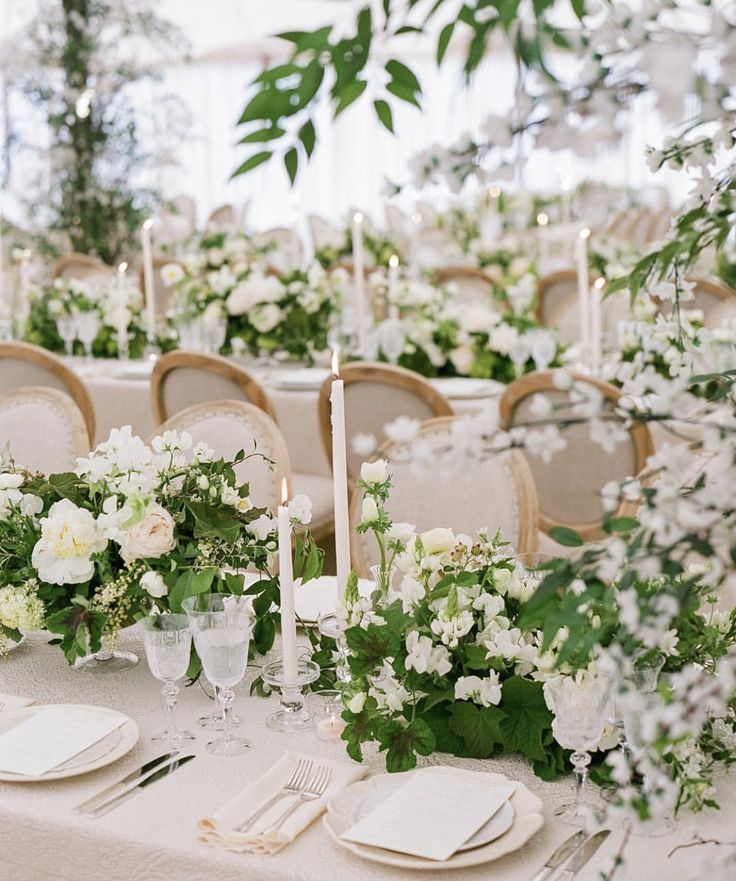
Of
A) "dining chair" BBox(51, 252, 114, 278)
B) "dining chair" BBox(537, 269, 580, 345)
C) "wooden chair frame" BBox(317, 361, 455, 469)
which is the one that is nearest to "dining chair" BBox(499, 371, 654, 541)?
"wooden chair frame" BBox(317, 361, 455, 469)

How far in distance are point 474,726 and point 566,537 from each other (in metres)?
0.67

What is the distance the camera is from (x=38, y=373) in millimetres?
3873

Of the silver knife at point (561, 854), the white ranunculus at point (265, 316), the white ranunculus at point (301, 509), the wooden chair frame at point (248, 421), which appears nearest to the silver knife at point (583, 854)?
the silver knife at point (561, 854)

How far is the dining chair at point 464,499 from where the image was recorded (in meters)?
2.48

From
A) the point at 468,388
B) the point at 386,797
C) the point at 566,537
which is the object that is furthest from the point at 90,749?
the point at 468,388

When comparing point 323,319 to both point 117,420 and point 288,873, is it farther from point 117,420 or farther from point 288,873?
point 288,873

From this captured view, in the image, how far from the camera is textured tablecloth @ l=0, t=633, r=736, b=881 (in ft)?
4.25

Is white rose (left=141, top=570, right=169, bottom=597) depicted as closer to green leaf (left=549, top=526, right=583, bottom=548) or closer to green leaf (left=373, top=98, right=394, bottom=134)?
green leaf (left=549, top=526, right=583, bottom=548)

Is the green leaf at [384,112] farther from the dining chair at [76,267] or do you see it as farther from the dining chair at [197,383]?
the dining chair at [76,267]

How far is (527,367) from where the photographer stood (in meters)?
4.34

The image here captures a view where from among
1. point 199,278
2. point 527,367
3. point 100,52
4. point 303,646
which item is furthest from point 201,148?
point 303,646

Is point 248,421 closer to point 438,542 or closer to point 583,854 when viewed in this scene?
point 438,542

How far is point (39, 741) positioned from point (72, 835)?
0.71 ft

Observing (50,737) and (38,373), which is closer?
(50,737)
